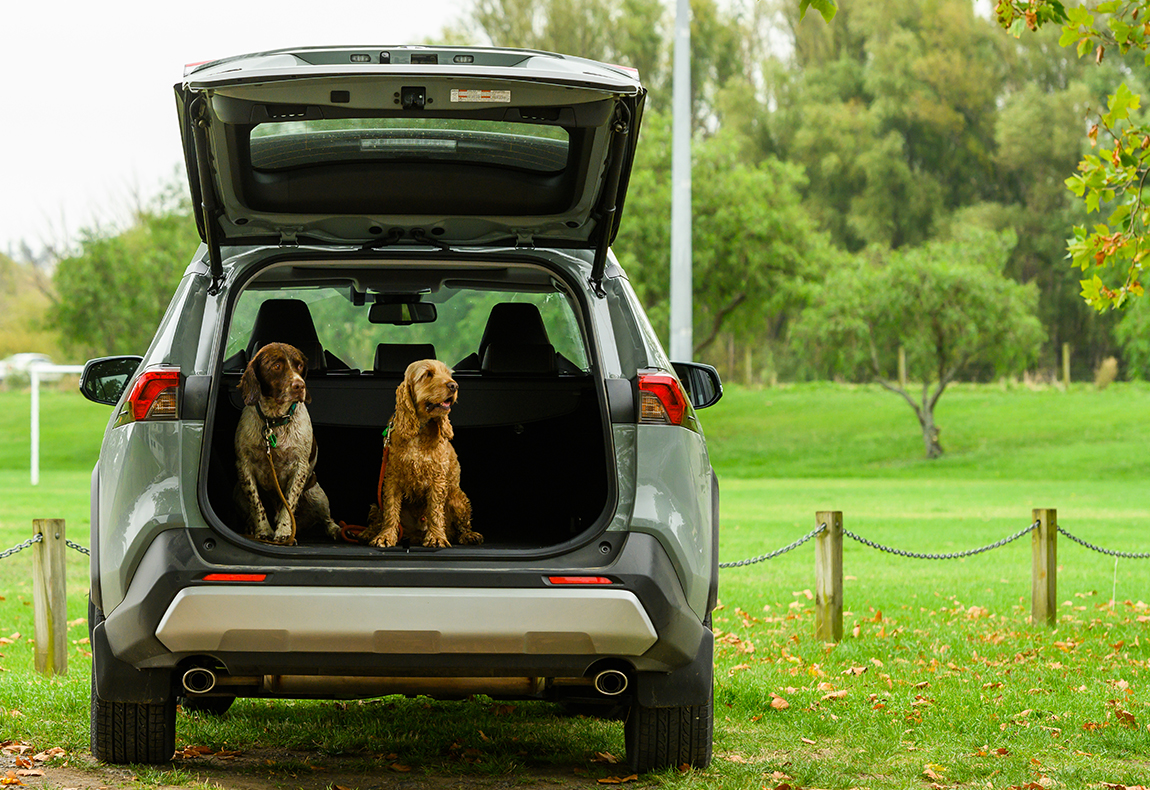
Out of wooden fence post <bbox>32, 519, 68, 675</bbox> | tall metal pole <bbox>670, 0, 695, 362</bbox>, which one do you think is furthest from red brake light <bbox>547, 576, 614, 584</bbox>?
tall metal pole <bbox>670, 0, 695, 362</bbox>

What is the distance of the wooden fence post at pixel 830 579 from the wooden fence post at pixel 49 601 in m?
4.64

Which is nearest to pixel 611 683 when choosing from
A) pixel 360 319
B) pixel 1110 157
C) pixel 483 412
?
pixel 483 412

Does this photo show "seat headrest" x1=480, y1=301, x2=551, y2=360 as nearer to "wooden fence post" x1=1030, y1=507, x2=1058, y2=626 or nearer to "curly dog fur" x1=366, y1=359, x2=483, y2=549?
"curly dog fur" x1=366, y1=359, x2=483, y2=549

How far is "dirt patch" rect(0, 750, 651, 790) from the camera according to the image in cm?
437

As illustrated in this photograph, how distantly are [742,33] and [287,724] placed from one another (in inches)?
2069

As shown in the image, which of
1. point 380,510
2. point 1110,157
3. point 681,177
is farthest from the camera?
point 681,177

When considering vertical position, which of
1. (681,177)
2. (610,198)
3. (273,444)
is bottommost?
(273,444)

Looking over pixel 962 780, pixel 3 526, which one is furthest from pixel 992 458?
pixel 962 780

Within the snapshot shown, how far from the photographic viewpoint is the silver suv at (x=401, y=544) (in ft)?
12.5

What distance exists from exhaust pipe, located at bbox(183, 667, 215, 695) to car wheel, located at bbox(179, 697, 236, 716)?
178 cm

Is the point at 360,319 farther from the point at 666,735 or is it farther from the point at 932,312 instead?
the point at 932,312

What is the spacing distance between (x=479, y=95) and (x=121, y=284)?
127 ft

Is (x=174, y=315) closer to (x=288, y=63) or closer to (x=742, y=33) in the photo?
(x=288, y=63)

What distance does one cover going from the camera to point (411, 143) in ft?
14.8
